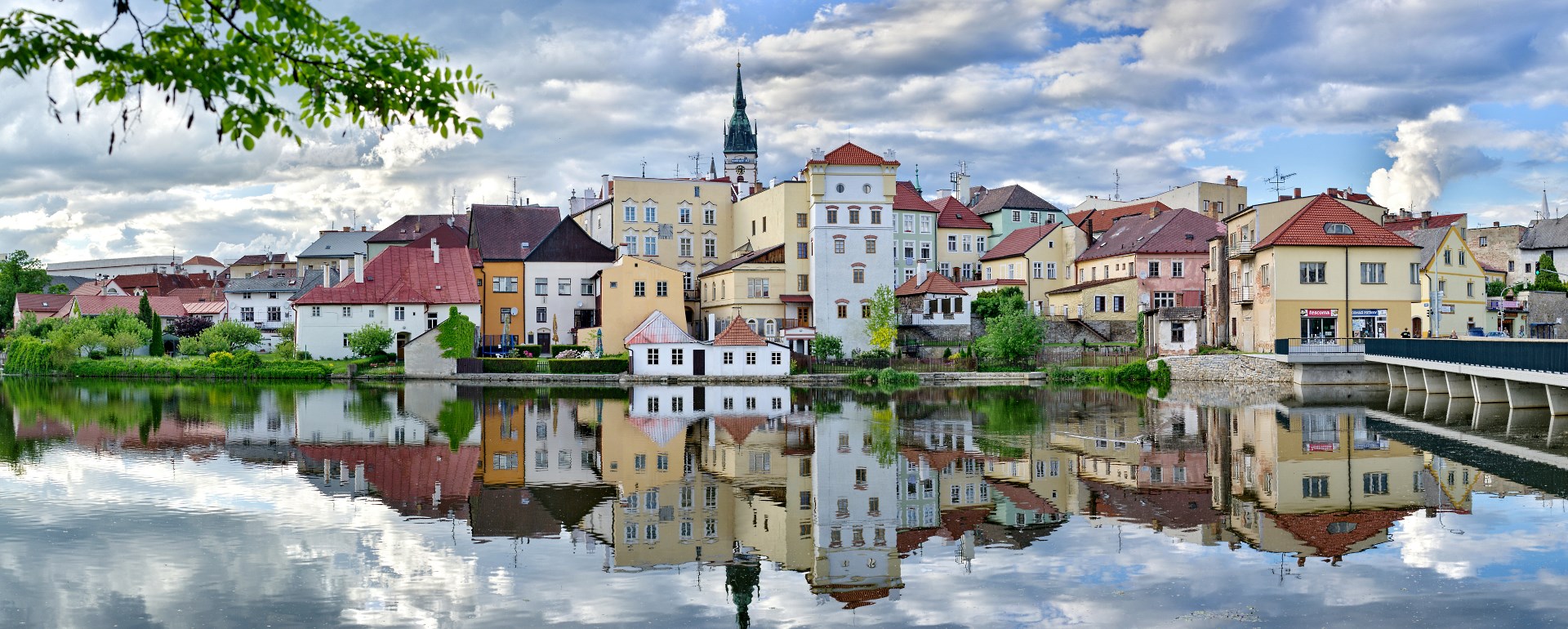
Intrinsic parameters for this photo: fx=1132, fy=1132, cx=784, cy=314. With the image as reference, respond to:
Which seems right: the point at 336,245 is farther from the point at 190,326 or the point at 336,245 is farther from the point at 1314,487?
the point at 1314,487

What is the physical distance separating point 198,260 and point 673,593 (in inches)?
6545

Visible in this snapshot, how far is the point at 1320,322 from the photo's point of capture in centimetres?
4981

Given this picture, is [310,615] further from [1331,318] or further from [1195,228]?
[1195,228]

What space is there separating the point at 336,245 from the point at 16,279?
99.3 ft

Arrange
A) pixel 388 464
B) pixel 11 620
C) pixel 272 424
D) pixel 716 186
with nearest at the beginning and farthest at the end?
pixel 11 620
pixel 388 464
pixel 272 424
pixel 716 186

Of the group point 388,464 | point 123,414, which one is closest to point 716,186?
point 123,414

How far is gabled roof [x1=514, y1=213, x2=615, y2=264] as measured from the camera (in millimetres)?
69250

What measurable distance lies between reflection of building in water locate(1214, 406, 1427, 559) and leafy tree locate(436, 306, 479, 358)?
38.4 meters

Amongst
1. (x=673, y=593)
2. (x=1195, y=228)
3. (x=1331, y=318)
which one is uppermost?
(x=1195, y=228)

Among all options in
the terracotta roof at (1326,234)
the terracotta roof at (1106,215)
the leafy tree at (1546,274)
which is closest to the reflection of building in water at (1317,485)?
the terracotta roof at (1326,234)

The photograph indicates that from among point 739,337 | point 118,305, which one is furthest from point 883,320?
point 118,305

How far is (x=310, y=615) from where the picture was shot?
11609 mm

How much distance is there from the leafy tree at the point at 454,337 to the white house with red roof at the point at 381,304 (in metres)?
6.02

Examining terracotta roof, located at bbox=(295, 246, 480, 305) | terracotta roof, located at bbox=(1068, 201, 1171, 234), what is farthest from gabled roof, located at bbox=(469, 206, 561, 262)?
terracotta roof, located at bbox=(1068, 201, 1171, 234)
